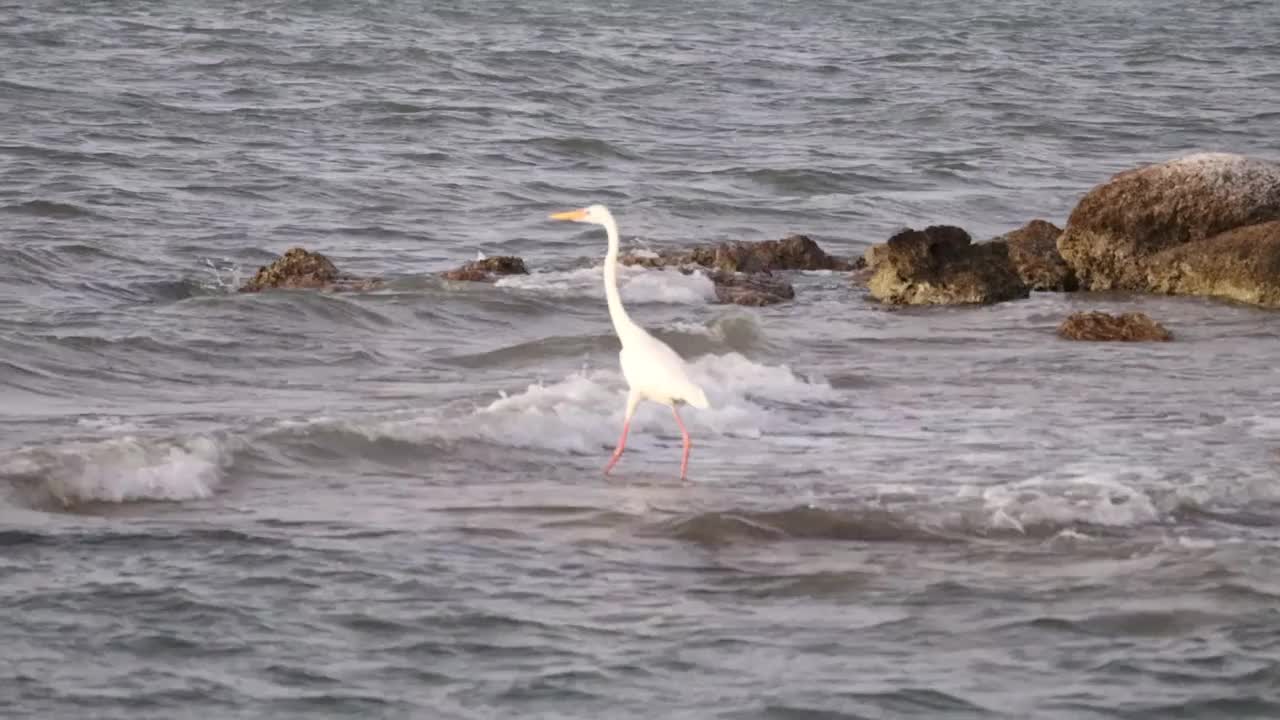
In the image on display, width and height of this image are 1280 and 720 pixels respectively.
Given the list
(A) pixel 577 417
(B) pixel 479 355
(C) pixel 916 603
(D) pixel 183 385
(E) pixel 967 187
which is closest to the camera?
(C) pixel 916 603

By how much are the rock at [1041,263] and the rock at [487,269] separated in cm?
388

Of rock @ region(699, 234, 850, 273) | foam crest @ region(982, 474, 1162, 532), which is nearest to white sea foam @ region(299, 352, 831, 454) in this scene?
foam crest @ region(982, 474, 1162, 532)

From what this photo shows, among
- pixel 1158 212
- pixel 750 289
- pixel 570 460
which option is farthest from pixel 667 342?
pixel 1158 212

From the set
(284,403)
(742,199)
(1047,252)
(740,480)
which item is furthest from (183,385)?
(742,199)

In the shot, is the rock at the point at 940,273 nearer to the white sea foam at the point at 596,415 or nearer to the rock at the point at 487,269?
the rock at the point at 487,269

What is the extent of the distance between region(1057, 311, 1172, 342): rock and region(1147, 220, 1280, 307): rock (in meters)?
1.61

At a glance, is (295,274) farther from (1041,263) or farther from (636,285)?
(1041,263)

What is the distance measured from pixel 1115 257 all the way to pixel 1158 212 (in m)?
0.48

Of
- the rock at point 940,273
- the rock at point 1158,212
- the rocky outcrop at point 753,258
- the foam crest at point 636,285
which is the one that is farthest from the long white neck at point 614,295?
the rock at point 1158,212

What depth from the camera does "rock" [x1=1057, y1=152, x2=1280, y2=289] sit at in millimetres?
15508

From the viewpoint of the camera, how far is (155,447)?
9.45m

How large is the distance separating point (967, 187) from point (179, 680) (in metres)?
18.3

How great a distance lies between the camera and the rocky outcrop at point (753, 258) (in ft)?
54.9

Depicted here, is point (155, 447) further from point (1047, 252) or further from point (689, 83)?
point (689, 83)
